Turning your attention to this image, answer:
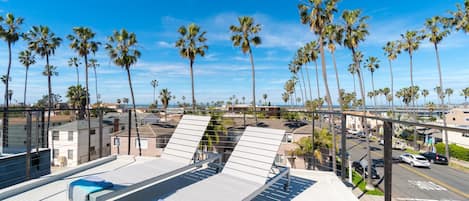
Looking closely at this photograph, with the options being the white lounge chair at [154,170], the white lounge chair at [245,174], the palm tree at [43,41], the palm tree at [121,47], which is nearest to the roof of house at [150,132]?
the palm tree at [121,47]

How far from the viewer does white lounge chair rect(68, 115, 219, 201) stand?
2.46m

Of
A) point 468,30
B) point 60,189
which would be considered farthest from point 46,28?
point 468,30

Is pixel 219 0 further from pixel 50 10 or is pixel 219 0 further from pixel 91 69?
pixel 91 69

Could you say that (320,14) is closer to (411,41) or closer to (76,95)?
(411,41)

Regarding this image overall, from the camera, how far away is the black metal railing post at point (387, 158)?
2.06 metres

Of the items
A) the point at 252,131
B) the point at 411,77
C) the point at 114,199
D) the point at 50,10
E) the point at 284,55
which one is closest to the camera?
the point at 114,199

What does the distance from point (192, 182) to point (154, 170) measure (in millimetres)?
580

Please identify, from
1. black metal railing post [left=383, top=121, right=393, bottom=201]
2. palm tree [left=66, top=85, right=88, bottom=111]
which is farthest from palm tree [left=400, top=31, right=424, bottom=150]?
palm tree [left=66, top=85, right=88, bottom=111]

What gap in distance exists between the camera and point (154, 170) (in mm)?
3238

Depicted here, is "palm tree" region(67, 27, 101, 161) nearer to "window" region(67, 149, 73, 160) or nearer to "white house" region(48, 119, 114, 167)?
"white house" region(48, 119, 114, 167)

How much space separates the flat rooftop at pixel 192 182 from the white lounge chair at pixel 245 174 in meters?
0.30

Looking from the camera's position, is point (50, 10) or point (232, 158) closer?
point (232, 158)

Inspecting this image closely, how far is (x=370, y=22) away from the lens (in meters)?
15.9

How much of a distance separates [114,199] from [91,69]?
33804 mm
